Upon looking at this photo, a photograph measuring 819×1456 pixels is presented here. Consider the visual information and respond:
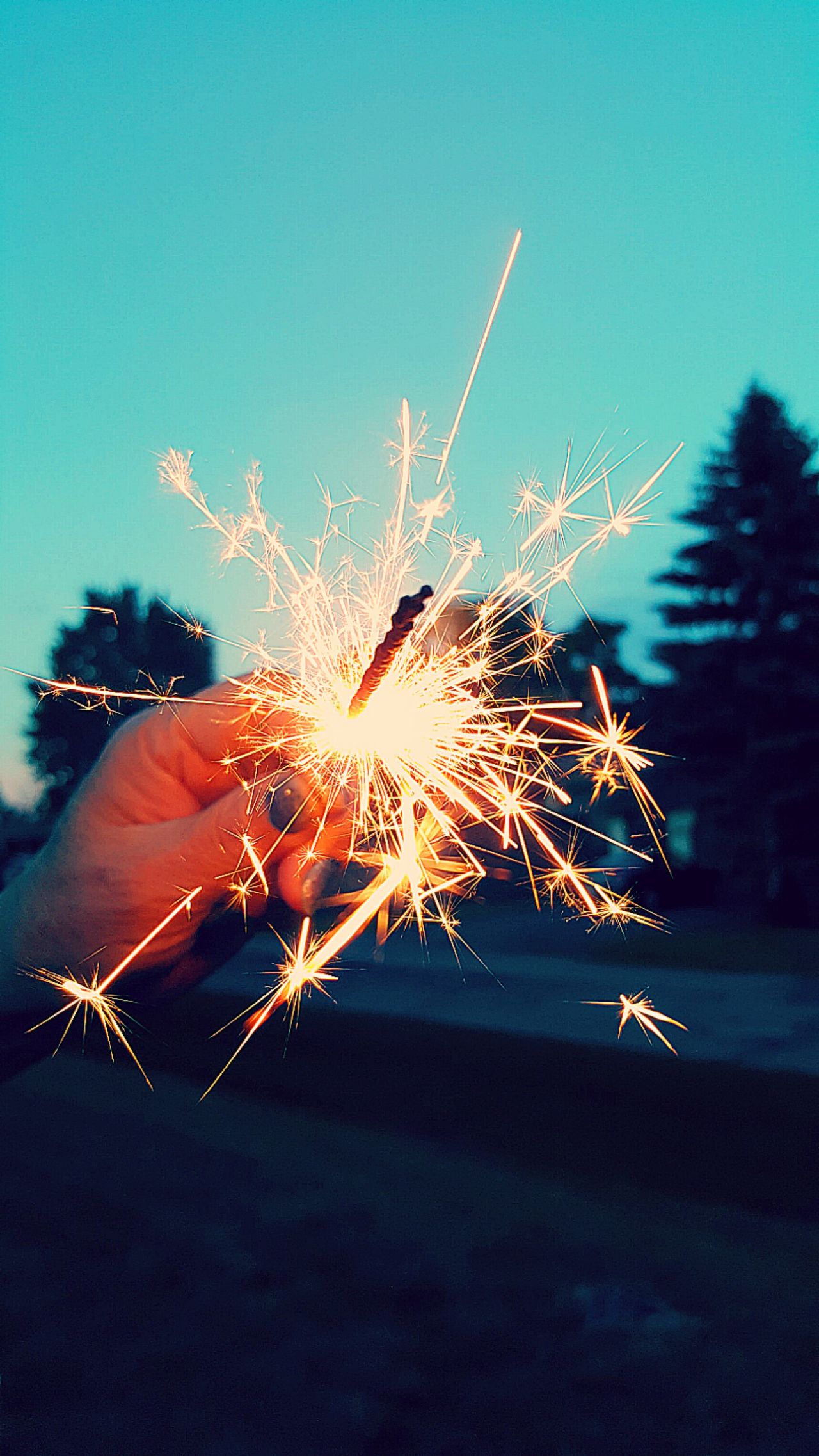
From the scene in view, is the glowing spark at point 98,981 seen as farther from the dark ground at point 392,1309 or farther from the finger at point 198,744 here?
the dark ground at point 392,1309

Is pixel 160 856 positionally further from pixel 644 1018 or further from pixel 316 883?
pixel 644 1018

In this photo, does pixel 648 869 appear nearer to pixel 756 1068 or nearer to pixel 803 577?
pixel 803 577

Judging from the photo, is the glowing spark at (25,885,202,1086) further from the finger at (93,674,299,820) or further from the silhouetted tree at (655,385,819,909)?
the silhouetted tree at (655,385,819,909)

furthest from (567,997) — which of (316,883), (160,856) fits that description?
(160,856)

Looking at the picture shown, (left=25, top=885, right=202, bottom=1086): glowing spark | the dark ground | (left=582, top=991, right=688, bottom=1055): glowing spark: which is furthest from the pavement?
(left=25, top=885, right=202, bottom=1086): glowing spark

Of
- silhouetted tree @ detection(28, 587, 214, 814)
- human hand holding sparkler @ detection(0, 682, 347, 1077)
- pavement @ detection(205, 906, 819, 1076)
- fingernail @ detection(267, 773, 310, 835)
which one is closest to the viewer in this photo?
fingernail @ detection(267, 773, 310, 835)
